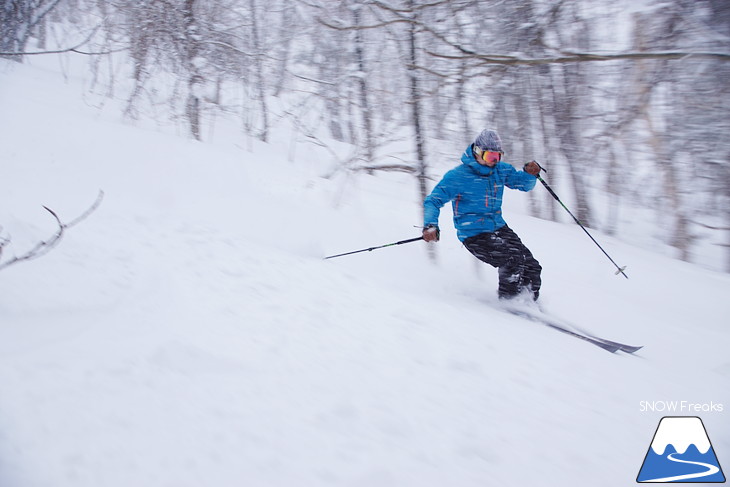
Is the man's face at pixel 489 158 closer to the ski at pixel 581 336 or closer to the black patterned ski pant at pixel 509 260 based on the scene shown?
the black patterned ski pant at pixel 509 260

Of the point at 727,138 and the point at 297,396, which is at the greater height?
the point at 727,138

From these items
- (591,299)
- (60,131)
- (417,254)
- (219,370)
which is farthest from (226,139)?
(219,370)

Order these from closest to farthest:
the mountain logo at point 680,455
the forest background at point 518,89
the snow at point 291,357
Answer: the snow at point 291,357
the mountain logo at point 680,455
the forest background at point 518,89

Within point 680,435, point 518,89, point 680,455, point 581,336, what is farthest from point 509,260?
point 518,89

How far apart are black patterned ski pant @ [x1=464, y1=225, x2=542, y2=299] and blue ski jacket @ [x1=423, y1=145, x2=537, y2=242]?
0.12 meters

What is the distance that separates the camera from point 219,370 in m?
2.50

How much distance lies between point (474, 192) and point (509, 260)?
2.59 feet

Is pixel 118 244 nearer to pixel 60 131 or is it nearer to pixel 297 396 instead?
pixel 297 396

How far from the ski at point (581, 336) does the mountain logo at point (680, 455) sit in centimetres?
126

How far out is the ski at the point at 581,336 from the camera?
396 centimetres

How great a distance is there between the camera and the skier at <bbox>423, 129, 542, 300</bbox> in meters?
4.58

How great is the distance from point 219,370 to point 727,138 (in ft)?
27.7

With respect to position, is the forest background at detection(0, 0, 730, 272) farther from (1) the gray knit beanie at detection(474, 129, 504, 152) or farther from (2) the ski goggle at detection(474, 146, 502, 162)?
(2) the ski goggle at detection(474, 146, 502, 162)

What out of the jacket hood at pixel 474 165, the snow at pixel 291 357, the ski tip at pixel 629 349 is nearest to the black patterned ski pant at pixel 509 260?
the snow at pixel 291 357
